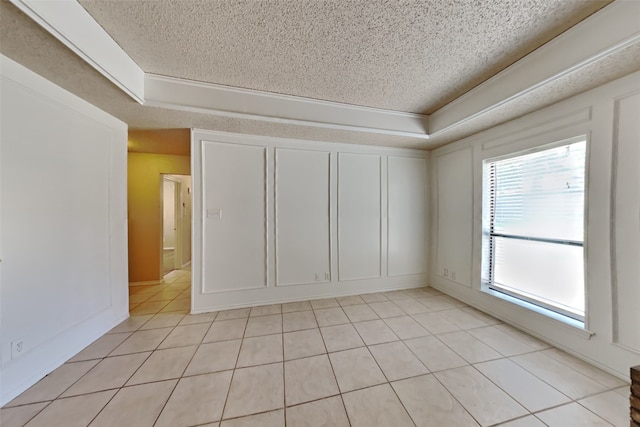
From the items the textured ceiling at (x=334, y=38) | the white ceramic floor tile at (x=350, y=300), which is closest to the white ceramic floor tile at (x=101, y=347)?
the white ceramic floor tile at (x=350, y=300)

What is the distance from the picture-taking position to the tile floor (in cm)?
139

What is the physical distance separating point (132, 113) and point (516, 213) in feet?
15.2

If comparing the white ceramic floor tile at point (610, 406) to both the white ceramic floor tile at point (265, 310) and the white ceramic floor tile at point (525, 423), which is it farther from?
the white ceramic floor tile at point (265, 310)

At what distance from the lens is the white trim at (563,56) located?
1391 mm

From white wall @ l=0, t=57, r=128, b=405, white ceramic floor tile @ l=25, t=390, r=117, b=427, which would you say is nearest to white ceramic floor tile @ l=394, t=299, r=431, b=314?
white ceramic floor tile @ l=25, t=390, r=117, b=427

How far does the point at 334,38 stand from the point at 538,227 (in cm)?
289

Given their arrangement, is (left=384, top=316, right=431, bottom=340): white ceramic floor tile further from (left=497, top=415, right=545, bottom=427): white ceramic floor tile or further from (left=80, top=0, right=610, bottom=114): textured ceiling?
(left=80, top=0, right=610, bottom=114): textured ceiling

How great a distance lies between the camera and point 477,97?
7.89 feet

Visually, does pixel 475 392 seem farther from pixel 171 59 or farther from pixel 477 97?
pixel 171 59

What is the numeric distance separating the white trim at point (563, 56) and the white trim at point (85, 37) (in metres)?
3.54

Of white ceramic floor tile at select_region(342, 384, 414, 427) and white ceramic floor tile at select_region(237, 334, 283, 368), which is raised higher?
white ceramic floor tile at select_region(342, 384, 414, 427)

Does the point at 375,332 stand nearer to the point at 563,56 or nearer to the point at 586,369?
the point at 586,369

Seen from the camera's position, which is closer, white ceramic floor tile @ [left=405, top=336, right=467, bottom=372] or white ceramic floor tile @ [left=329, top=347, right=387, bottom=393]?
white ceramic floor tile @ [left=329, top=347, right=387, bottom=393]

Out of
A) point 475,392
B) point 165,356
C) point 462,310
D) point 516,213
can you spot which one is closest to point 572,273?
point 516,213
